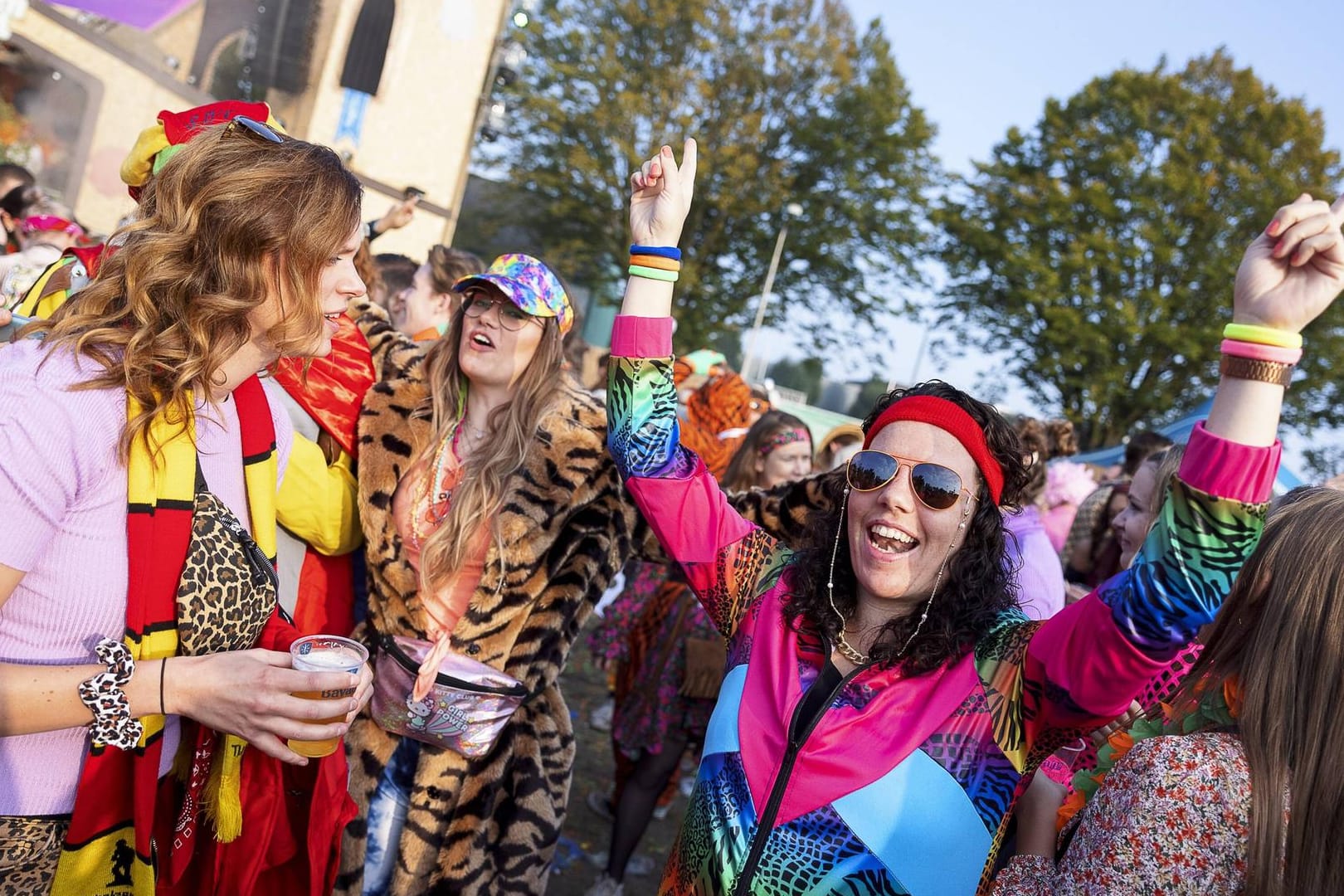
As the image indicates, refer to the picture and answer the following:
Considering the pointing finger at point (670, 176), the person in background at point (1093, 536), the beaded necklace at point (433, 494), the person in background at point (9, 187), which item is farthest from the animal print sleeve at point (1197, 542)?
the person in background at point (9, 187)

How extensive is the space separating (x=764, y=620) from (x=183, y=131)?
1.71m

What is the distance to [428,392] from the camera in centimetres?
279

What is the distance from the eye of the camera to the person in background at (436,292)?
394cm

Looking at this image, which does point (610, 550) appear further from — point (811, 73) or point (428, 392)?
point (811, 73)

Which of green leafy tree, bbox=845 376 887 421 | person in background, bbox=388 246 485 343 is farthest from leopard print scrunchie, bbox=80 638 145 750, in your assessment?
green leafy tree, bbox=845 376 887 421

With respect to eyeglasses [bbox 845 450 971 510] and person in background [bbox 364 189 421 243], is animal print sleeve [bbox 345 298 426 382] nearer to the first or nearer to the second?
person in background [bbox 364 189 421 243]

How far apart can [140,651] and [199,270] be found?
68 cm

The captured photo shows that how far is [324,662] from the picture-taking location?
→ 1.64 metres

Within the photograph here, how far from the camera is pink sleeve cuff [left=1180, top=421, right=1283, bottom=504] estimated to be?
1296 millimetres

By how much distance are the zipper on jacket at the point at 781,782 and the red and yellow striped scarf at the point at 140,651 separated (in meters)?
1.07

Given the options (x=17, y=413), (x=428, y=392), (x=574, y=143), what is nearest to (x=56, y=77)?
(x=574, y=143)

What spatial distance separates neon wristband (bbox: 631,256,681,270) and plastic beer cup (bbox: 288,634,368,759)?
0.98 meters

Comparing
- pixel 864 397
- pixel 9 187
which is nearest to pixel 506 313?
pixel 9 187

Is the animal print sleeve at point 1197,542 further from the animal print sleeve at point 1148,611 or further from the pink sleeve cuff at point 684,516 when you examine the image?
the pink sleeve cuff at point 684,516
